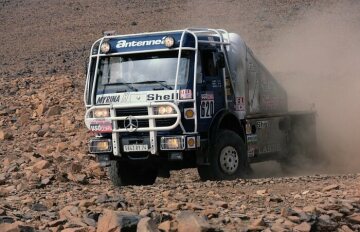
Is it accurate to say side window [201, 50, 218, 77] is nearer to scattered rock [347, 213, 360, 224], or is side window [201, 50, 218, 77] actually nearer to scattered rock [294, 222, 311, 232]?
scattered rock [347, 213, 360, 224]

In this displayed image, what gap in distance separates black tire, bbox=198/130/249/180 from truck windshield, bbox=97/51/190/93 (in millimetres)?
1338

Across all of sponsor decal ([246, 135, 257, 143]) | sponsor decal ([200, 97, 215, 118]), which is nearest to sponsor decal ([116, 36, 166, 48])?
sponsor decal ([200, 97, 215, 118])

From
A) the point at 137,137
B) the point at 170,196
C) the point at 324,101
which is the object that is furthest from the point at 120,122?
the point at 324,101

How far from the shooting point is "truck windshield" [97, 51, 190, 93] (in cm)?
1125

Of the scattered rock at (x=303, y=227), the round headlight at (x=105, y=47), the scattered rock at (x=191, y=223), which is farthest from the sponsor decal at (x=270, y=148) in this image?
the scattered rock at (x=191, y=223)

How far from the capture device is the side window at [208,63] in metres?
11.6

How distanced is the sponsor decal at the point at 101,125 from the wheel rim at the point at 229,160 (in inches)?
77.4

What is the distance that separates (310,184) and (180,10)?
35.4 m

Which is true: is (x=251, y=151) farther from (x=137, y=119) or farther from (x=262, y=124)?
(x=137, y=119)

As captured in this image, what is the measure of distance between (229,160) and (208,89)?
1.34 meters

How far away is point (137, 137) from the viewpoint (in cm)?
1141

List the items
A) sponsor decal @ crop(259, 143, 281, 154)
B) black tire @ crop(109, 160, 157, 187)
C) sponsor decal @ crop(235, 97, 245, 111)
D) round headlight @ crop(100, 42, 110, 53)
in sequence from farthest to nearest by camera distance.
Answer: sponsor decal @ crop(259, 143, 281, 154) → sponsor decal @ crop(235, 97, 245, 111) → black tire @ crop(109, 160, 157, 187) → round headlight @ crop(100, 42, 110, 53)

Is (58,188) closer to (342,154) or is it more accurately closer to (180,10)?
(342,154)

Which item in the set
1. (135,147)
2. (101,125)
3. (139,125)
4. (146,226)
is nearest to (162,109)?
(139,125)
